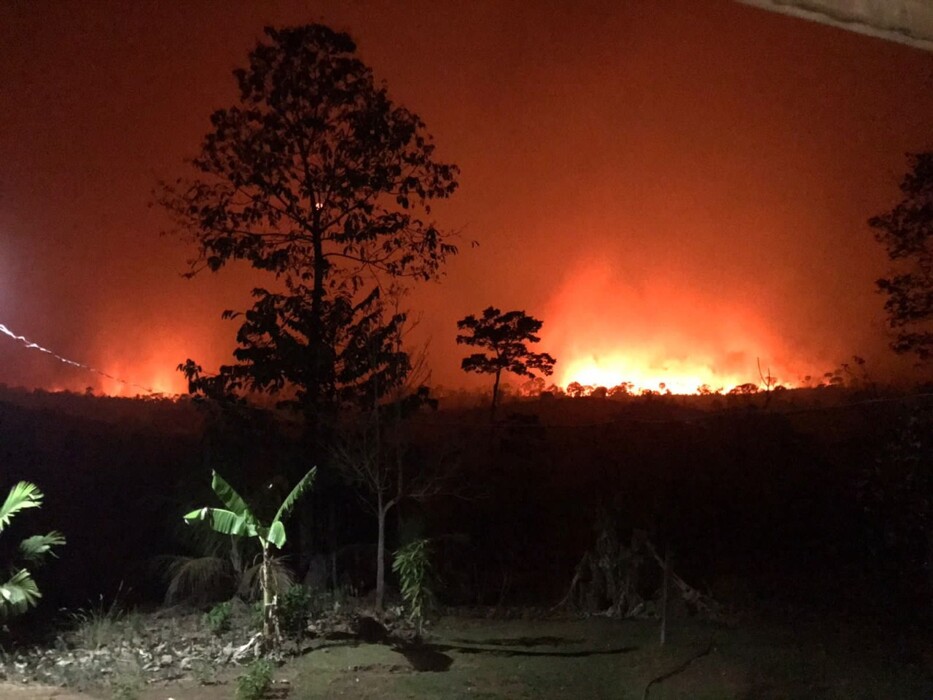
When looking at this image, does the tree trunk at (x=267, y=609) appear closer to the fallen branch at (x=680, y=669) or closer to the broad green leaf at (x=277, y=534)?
the broad green leaf at (x=277, y=534)

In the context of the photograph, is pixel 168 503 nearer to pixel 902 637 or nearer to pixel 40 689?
pixel 40 689

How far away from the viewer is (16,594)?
34.0ft

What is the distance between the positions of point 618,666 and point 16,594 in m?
7.27

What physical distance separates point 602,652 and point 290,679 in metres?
4.01

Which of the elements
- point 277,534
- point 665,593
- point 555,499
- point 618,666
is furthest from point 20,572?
point 555,499

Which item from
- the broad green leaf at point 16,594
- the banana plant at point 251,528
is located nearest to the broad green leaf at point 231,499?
the banana plant at point 251,528

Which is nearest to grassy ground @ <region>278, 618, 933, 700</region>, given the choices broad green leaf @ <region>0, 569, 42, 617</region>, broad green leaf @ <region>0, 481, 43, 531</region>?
broad green leaf @ <region>0, 569, 42, 617</region>

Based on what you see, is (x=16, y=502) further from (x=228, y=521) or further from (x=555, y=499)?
(x=555, y=499)

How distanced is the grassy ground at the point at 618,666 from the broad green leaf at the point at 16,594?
5.09 feet

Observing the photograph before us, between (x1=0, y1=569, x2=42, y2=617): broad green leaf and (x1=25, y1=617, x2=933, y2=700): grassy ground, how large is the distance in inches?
61.1

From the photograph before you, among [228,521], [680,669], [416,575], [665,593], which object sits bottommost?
[680,669]

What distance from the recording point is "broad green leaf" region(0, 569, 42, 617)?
10.3 metres

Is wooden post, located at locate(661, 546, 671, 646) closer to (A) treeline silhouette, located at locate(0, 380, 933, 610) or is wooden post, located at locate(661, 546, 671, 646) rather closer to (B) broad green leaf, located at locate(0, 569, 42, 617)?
(A) treeline silhouette, located at locate(0, 380, 933, 610)

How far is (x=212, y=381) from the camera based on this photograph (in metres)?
14.4
